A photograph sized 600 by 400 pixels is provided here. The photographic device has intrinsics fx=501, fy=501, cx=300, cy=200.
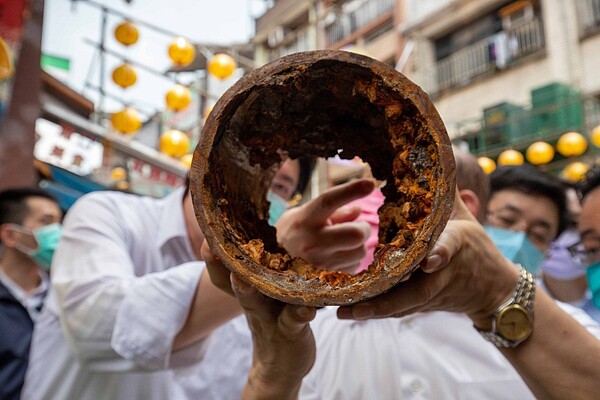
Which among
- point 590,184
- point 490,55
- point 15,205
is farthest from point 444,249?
point 490,55

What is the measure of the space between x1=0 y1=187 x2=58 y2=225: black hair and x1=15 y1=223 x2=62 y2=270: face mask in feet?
0.50

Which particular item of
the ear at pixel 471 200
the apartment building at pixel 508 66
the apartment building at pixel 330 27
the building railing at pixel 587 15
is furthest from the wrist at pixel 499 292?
the apartment building at pixel 330 27

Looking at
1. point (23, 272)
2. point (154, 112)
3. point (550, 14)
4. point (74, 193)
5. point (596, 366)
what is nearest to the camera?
point (596, 366)

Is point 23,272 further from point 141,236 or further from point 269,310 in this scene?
point 269,310

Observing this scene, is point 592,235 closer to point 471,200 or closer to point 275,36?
point 471,200

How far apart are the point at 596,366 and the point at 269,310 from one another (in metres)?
0.67

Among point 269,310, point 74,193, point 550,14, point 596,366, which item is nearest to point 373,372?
point 596,366

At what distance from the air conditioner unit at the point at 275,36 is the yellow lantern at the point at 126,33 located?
43.6 feet

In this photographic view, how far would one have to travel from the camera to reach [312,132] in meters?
0.98

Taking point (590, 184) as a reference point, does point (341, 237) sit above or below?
below

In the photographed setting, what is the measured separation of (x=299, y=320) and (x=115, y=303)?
741 millimetres

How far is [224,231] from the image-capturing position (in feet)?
2.52

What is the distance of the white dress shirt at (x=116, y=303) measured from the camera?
1.31m

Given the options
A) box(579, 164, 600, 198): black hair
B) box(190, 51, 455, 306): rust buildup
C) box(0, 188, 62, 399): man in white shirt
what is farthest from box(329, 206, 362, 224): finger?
box(0, 188, 62, 399): man in white shirt
